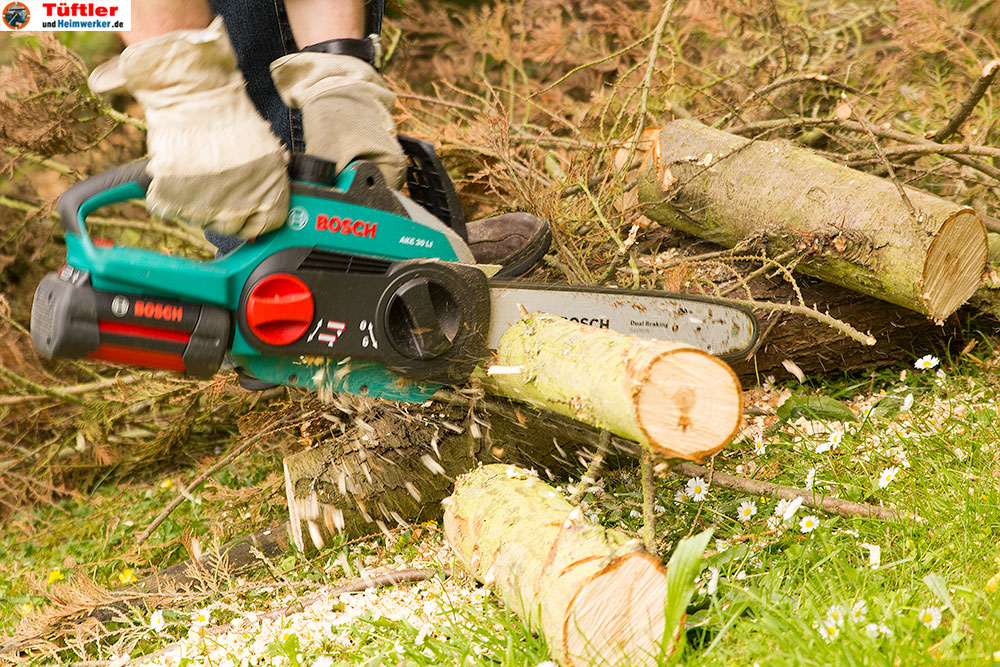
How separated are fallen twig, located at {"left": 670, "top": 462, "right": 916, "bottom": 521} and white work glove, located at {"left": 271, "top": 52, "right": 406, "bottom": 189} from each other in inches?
44.6

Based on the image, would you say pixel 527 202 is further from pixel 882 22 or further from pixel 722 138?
pixel 882 22

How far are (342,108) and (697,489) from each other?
1.37 m

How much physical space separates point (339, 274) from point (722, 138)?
4.92 ft

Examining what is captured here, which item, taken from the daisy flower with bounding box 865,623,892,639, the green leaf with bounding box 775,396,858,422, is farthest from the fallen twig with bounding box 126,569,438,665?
the green leaf with bounding box 775,396,858,422

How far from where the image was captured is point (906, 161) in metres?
3.13

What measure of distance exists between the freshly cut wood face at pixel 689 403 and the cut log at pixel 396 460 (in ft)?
2.86

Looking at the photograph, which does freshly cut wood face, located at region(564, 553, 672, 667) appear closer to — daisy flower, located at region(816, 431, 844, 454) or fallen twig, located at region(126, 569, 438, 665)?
fallen twig, located at region(126, 569, 438, 665)

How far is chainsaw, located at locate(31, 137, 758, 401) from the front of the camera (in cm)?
191

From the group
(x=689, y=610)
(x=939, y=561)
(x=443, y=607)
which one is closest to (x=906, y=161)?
(x=939, y=561)

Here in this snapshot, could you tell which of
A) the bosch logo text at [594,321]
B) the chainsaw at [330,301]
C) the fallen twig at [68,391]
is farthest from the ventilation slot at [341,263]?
the fallen twig at [68,391]

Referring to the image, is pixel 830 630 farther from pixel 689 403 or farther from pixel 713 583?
pixel 689 403

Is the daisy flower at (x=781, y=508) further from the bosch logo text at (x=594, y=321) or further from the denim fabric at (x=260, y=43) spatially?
the denim fabric at (x=260, y=43)

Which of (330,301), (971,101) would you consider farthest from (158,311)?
(971,101)

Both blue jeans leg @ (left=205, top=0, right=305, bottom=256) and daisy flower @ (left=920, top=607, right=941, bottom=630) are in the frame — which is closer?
daisy flower @ (left=920, top=607, right=941, bottom=630)
